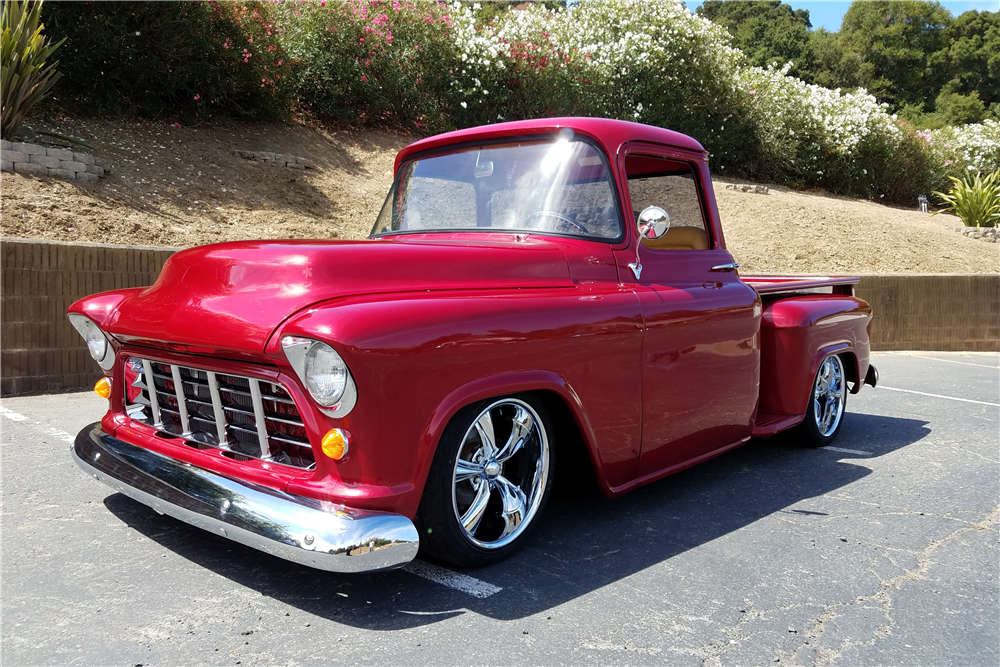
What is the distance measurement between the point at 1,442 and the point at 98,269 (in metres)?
2.20

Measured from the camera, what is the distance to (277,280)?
2.72 metres

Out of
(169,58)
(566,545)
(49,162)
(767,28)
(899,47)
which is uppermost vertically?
(767,28)

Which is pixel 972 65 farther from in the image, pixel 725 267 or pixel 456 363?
pixel 456 363

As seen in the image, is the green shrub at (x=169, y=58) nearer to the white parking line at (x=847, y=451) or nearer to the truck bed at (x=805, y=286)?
the truck bed at (x=805, y=286)

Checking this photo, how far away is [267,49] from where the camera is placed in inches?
479

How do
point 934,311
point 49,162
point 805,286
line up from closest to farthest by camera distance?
point 805,286 → point 49,162 → point 934,311

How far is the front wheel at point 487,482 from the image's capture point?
2.74 metres

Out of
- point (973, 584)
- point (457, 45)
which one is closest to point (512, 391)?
point (973, 584)

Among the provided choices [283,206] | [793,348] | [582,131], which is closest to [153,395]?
[582,131]

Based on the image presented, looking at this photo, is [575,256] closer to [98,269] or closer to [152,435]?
[152,435]

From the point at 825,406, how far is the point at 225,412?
3887 millimetres

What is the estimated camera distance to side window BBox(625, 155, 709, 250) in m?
3.91

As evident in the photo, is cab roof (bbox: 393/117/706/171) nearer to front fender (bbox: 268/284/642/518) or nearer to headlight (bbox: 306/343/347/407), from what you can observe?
front fender (bbox: 268/284/642/518)

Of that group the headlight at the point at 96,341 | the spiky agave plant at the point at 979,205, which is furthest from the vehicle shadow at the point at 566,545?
the spiky agave plant at the point at 979,205
